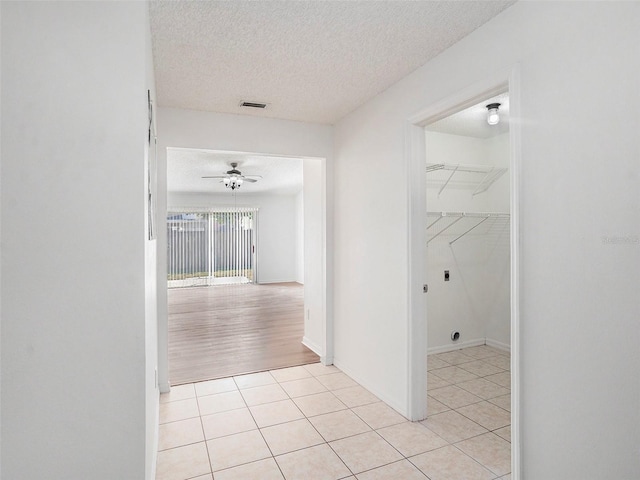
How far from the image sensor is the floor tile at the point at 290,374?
11.5 feet

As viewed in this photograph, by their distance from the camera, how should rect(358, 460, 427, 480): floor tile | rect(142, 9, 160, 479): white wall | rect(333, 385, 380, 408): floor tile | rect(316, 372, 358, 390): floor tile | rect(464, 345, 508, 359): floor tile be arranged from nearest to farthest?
rect(142, 9, 160, 479): white wall
rect(358, 460, 427, 480): floor tile
rect(333, 385, 380, 408): floor tile
rect(316, 372, 358, 390): floor tile
rect(464, 345, 508, 359): floor tile

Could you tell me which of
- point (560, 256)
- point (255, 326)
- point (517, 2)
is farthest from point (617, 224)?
point (255, 326)

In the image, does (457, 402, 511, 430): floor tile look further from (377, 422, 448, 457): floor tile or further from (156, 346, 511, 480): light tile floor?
(377, 422, 448, 457): floor tile

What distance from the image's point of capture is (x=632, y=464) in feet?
4.74

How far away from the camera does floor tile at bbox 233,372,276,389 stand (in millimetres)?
3359

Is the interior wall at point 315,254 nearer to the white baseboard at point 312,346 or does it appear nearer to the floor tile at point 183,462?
the white baseboard at point 312,346

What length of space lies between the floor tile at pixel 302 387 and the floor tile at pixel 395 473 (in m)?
1.11

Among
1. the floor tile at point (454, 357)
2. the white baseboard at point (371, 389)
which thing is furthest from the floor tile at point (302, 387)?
the floor tile at point (454, 357)

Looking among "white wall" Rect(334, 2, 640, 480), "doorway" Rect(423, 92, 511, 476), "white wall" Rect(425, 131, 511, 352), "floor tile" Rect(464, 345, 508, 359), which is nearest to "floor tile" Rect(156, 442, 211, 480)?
"white wall" Rect(334, 2, 640, 480)

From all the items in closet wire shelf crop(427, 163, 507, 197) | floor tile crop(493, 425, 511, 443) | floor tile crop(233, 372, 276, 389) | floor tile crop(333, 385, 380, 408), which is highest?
closet wire shelf crop(427, 163, 507, 197)

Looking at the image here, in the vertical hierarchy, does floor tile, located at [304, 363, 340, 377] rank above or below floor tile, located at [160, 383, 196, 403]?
above

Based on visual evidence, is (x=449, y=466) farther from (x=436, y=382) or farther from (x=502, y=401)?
(x=436, y=382)

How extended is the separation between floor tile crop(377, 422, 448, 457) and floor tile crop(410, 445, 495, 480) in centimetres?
6

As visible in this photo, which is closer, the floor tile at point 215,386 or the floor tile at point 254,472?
the floor tile at point 254,472
